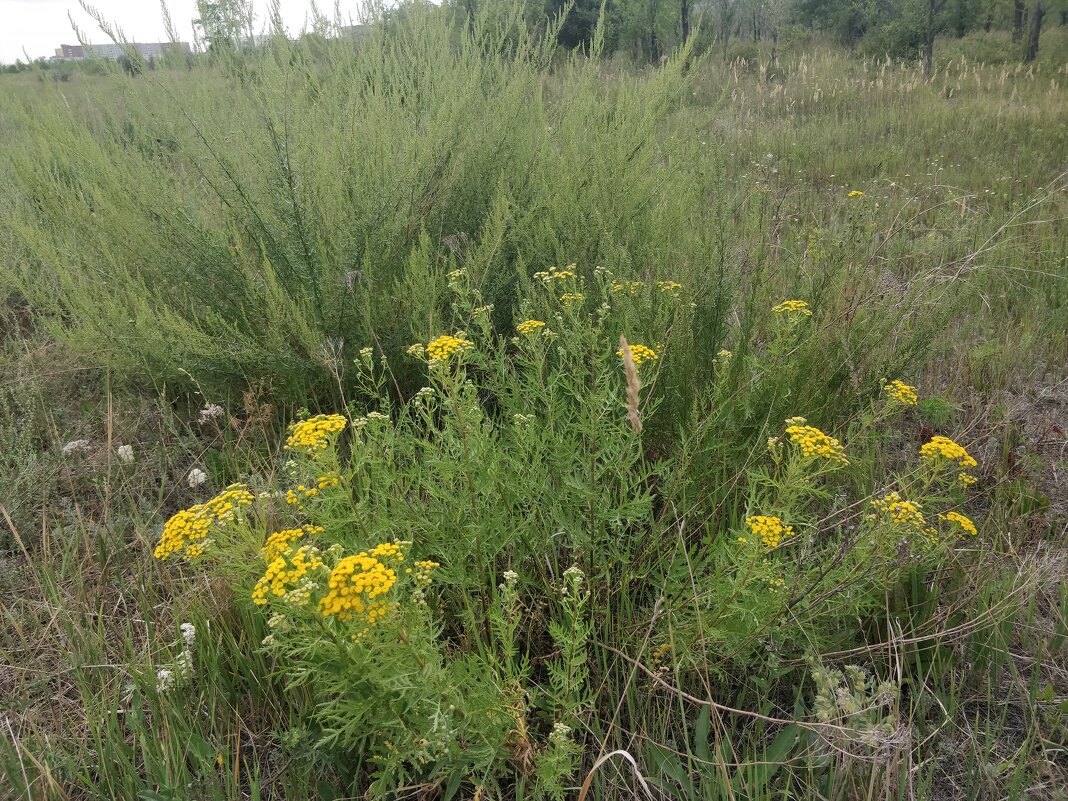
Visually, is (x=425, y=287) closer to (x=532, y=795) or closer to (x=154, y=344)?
(x=154, y=344)

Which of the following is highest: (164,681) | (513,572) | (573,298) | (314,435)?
(573,298)

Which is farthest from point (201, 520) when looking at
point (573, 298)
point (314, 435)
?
point (573, 298)

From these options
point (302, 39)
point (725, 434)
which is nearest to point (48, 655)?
point (725, 434)

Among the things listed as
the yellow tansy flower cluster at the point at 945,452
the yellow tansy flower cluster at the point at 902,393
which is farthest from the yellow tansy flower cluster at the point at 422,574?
the yellow tansy flower cluster at the point at 902,393

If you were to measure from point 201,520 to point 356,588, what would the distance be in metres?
0.52

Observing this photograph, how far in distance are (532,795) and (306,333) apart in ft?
5.62

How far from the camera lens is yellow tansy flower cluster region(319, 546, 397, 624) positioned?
1051 millimetres

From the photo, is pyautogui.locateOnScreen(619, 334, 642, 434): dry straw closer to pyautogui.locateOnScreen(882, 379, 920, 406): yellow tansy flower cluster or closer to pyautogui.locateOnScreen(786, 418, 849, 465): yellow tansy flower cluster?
pyautogui.locateOnScreen(786, 418, 849, 465): yellow tansy flower cluster

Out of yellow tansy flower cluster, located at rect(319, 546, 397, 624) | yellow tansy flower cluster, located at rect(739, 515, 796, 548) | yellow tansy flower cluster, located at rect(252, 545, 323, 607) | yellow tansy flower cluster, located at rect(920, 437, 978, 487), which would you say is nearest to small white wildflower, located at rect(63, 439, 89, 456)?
yellow tansy flower cluster, located at rect(252, 545, 323, 607)

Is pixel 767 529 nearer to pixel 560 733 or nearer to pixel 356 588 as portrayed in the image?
pixel 560 733

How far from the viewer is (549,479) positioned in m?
1.75

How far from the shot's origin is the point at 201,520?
136 cm

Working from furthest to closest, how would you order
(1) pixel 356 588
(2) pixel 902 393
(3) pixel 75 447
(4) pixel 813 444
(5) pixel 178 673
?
(3) pixel 75 447, (2) pixel 902 393, (5) pixel 178 673, (4) pixel 813 444, (1) pixel 356 588

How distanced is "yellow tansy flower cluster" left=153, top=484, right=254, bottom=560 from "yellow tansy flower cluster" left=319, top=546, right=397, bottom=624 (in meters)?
0.39
